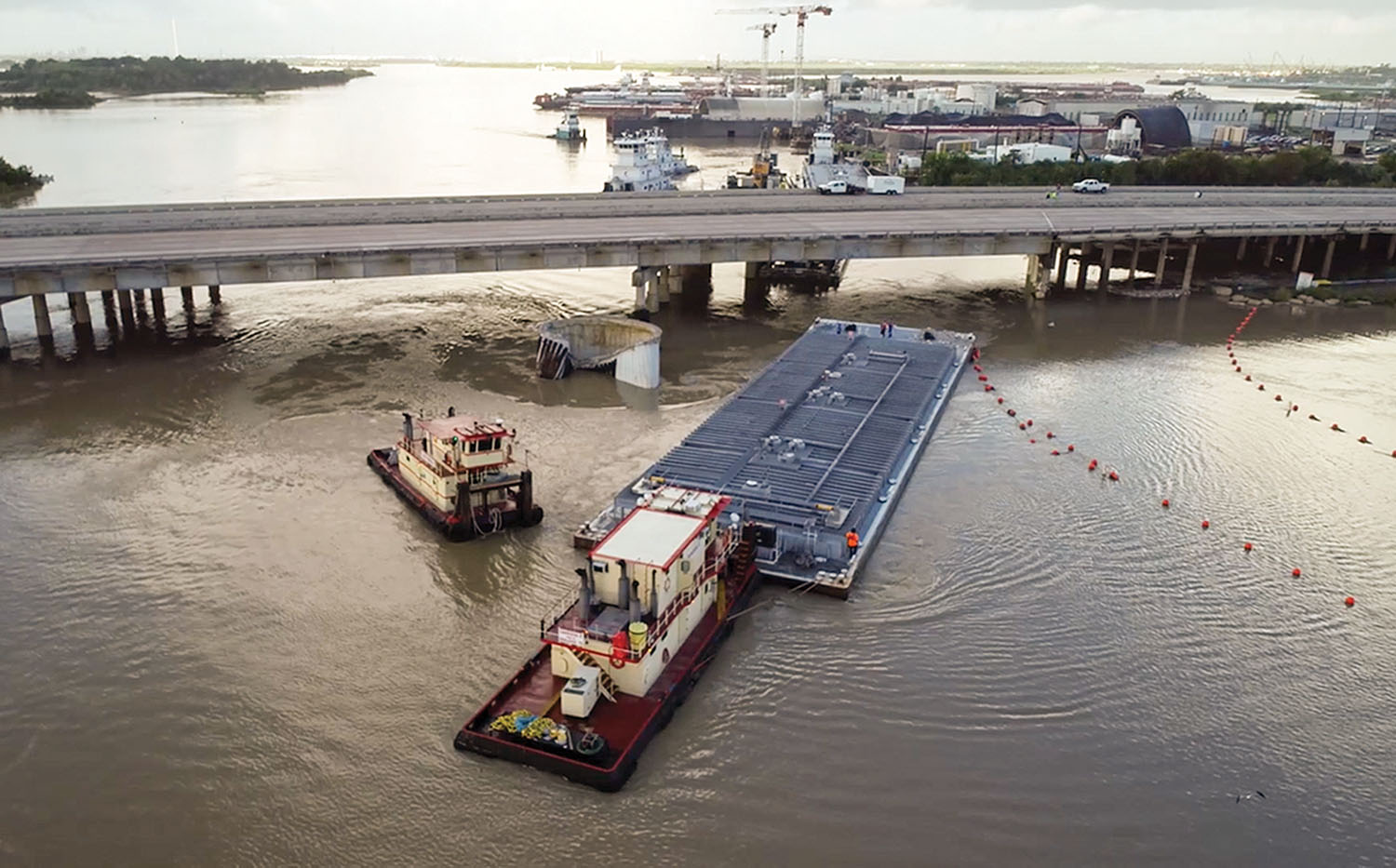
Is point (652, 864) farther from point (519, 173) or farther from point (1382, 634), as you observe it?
point (519, 173)

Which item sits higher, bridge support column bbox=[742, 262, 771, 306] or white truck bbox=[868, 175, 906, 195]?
white truck bbox=[868, 175, 906, 195]

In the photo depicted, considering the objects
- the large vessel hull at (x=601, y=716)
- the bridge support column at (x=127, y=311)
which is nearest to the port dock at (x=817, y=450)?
the large vessel hull at (x=601, y=716)

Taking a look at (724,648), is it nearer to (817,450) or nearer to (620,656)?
(620,656)

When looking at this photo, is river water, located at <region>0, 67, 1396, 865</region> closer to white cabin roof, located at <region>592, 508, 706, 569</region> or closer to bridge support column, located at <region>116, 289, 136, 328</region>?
bridge support column, located at <region>116, 289, 136, 328</region>

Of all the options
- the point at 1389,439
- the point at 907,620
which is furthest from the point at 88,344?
the point at 1389,439

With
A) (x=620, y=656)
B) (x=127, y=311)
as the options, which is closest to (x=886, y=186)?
(x=127, y=311)

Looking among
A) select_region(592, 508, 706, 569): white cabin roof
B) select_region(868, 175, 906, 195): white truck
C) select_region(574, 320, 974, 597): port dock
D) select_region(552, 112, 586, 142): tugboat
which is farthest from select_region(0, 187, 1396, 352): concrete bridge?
select_region(552, 112, 586, 142): tugboat
